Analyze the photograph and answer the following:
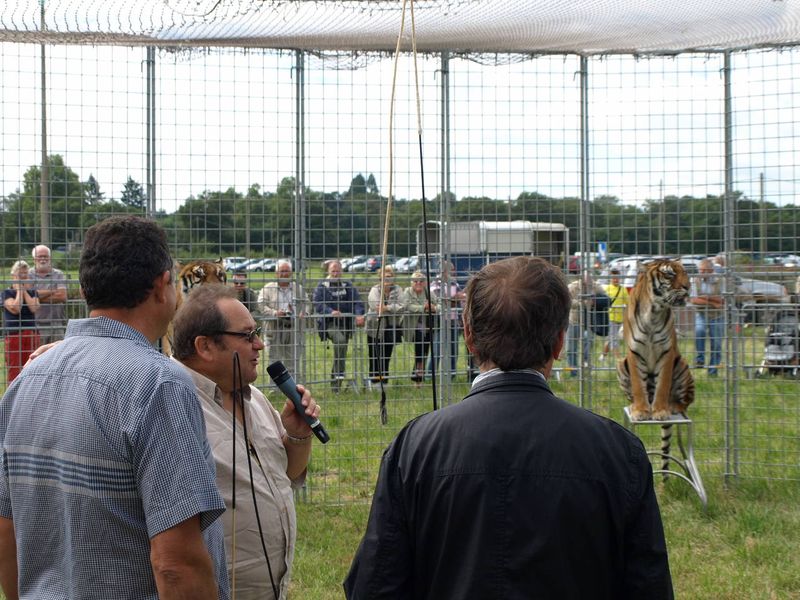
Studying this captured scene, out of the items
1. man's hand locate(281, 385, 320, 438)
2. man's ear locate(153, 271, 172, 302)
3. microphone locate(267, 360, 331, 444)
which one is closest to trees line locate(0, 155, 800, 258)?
man's hand locate(281, 385, 320, 438)

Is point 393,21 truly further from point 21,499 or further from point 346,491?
point 21,499

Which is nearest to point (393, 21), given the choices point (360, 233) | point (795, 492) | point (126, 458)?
point (360, 233)

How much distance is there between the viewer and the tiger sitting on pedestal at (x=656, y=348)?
744cm

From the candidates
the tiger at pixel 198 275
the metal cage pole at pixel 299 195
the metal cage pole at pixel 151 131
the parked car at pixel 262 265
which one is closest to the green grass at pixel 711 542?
the metal cage pole at pixel 299 195

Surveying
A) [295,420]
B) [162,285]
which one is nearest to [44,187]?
[295,420]

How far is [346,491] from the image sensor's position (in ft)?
25.3

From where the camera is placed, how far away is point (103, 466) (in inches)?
88.5

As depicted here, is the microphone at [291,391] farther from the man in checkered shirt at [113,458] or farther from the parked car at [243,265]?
the parked car at [243,265]

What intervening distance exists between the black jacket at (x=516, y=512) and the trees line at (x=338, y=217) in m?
5.04

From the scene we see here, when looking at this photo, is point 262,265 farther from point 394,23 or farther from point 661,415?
point 661,415

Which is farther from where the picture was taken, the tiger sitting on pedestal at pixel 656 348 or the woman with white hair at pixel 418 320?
the woman with white hair at pixel 418 320

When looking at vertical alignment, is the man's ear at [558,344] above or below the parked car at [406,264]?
below

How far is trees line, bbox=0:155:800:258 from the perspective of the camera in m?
6.95

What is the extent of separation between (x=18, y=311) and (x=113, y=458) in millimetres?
5305
